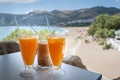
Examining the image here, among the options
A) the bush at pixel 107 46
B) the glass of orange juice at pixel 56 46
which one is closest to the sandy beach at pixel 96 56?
the bush at pixel 107 46

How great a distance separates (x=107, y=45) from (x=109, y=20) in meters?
0.39

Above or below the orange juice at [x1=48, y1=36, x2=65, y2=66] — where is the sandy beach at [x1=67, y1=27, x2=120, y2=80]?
below

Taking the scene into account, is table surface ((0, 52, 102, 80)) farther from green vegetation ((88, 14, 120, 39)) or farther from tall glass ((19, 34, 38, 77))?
green vegetation ((88, 14, 120, 39))

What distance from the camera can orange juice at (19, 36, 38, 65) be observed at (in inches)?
37.5

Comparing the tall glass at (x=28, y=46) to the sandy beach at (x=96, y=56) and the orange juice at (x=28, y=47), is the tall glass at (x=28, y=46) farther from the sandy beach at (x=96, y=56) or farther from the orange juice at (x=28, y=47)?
the sandy beach at (x=96, y=56)

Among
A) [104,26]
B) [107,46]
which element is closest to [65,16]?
[104,26]

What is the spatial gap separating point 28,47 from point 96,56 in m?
2.48

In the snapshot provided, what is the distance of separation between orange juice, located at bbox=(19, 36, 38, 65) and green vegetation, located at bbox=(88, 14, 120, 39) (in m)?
2.17

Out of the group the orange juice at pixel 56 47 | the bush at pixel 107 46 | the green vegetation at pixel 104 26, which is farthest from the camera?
the bush at pixel 107 46

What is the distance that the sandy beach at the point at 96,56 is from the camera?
→ 3.12m

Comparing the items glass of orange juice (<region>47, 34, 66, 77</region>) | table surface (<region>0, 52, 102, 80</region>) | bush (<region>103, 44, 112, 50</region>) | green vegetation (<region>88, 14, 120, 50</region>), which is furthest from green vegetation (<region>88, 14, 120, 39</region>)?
glass of orange juice (<region>47, 34, 66, 77</region>)

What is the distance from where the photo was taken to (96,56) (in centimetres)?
331

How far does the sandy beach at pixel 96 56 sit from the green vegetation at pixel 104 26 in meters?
0.15

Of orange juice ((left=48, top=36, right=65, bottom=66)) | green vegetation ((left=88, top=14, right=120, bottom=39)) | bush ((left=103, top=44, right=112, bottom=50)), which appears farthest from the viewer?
bush ((left=103, top=44, right=112, bottom=50))
